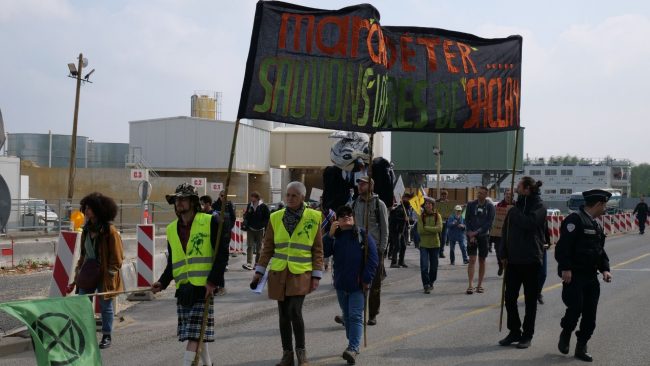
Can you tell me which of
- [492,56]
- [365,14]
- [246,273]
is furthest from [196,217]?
[246,273]

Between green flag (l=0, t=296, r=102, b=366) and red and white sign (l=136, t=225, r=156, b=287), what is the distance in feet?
20.2

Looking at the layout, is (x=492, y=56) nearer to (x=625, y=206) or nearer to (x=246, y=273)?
(x=246, y=273)

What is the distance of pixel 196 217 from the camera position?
6500mm

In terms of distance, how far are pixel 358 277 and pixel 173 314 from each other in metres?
4.47

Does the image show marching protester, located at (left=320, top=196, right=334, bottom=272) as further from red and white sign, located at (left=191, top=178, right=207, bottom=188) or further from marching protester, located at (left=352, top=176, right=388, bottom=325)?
red and white sign, located at (left=191, top=178, right=207, bottom=188)

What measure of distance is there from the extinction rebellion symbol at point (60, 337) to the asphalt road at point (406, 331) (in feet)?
8.22

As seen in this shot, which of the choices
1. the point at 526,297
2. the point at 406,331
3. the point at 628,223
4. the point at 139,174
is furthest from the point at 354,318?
the point at 628,223

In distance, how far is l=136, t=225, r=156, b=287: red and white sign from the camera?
38.1 ft

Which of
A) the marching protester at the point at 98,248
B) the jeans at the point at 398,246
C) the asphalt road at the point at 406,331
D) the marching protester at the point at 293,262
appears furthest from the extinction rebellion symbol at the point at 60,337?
the jeans at the point at 398,246

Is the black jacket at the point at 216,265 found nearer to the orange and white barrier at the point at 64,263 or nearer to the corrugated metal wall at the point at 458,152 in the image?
the orange and white barrier at the point at 64,263

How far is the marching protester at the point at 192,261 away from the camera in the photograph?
642cm

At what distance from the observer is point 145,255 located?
→ 38.6 feet

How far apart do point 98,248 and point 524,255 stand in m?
4.71

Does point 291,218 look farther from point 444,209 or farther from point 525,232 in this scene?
point 444,209
